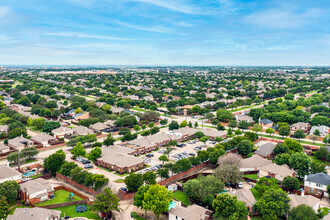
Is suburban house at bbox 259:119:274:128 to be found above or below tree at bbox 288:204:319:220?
below

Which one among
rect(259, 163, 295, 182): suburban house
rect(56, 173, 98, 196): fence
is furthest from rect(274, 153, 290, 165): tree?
rect(56, 173, 98, 196): fence

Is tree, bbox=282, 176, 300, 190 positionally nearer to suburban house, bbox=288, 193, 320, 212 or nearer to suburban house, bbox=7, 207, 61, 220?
suburban house, bbox=288, 193, 320, 212

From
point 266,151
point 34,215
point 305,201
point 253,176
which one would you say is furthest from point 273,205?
point 34,215

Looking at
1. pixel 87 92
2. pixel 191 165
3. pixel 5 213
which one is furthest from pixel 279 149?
pixel 87 92

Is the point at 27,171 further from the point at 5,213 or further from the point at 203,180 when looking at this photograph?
the point at 203,180

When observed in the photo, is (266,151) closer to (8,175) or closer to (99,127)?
(99,127)

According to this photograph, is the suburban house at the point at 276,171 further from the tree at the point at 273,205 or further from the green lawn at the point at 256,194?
the tree at the point at 273,205
